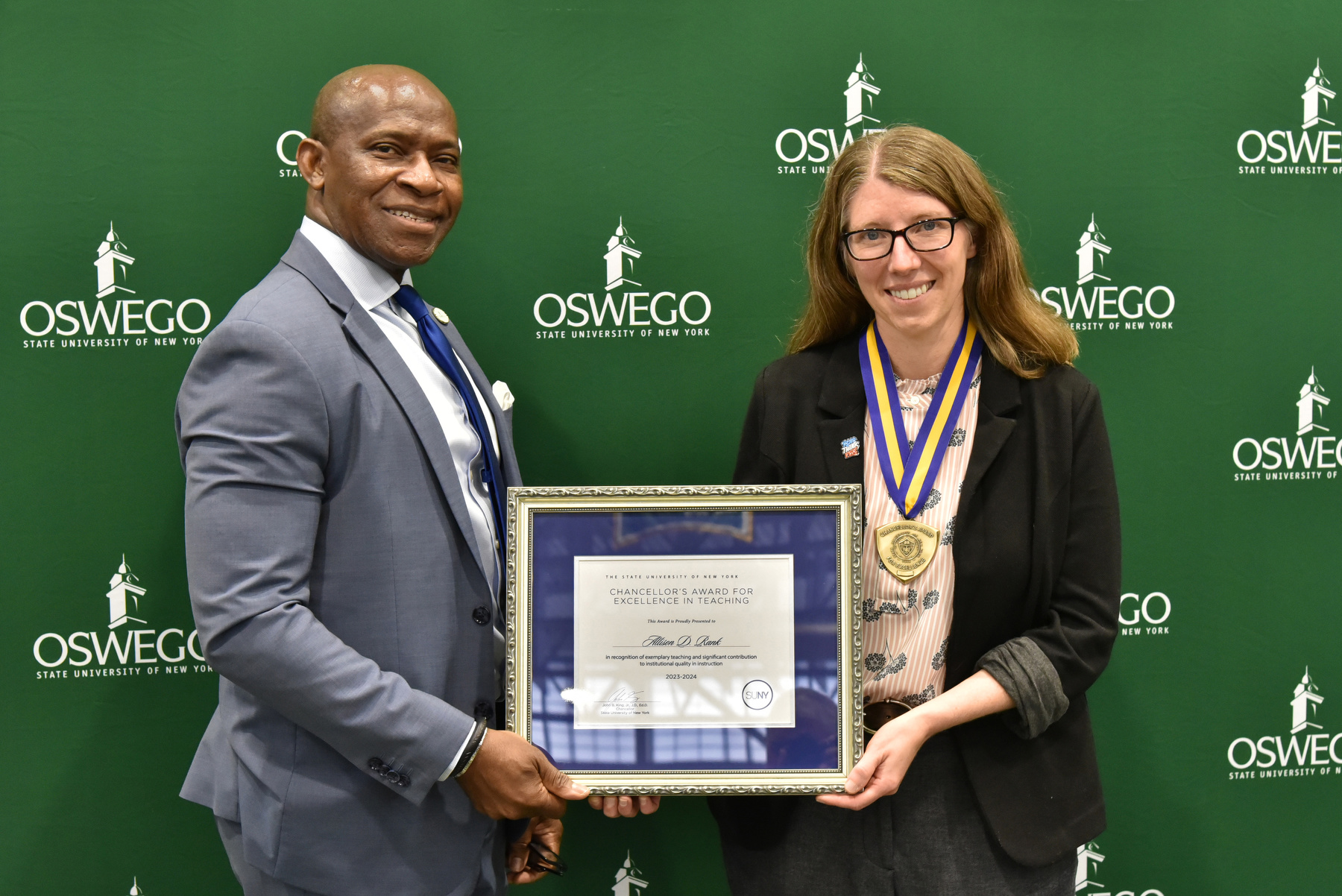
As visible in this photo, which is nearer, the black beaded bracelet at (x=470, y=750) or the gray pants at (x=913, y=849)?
the black beaded bracelet at (x=470, y=750)

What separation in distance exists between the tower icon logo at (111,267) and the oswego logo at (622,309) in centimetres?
108

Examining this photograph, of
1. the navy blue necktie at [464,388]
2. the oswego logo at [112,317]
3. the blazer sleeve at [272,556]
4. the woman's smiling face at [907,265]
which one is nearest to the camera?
the blazer sleeve at [272,556]

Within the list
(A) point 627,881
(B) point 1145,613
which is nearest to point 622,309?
(A) point 627,881

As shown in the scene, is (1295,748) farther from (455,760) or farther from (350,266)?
(350,266)

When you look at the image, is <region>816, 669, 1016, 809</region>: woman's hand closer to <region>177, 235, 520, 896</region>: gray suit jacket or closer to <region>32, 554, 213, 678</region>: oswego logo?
<region>177, 235, 520, 896</region>: gray suit jacket

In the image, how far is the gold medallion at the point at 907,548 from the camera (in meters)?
1.77

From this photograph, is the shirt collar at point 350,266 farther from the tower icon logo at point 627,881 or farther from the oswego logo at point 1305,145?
the oswego logo at point 1305,145

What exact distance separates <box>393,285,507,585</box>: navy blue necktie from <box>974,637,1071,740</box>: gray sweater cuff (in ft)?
3.19

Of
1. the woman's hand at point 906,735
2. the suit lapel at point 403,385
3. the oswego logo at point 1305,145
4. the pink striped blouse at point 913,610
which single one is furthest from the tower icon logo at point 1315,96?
the suit lapel at point 403,385

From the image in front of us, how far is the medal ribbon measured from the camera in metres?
1.83

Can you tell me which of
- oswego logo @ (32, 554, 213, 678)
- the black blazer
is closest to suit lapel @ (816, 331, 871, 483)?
the black blazer

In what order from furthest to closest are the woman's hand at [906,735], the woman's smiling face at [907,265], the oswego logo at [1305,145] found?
1. the oswego logo at [1305,145]
2. the woman's smiling face at [907,265]
3. the woman's hand at [906,735]

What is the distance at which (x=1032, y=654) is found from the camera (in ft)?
5.82
